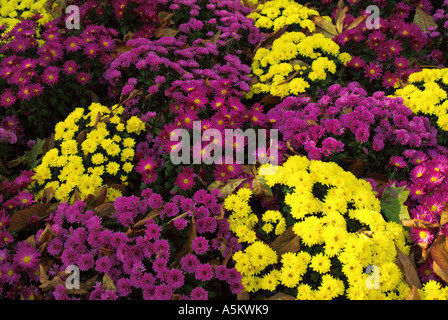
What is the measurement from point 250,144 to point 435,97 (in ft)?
5.51

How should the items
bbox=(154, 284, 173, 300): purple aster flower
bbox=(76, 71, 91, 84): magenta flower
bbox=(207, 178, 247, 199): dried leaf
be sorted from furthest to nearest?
1. bbox=(76, 71, 91, 84): magenta flower
2. bbox=(207, 178, 247, 199): dried leaf
3. bbox=(154, 284, 173, 300): purple aster flower

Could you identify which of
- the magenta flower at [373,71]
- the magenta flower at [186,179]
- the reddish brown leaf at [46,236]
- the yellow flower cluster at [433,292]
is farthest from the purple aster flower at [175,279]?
the magenta flower at [373,71]

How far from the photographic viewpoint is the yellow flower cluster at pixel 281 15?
429cm

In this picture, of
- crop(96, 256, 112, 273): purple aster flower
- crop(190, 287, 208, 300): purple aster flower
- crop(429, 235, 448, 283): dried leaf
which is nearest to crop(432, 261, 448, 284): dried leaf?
crop(429, 235, 448, 283): dried leaf

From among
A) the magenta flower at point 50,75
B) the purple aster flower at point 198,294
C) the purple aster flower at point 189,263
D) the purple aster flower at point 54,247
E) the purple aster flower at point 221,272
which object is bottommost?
the purple aster flower at point 221,272

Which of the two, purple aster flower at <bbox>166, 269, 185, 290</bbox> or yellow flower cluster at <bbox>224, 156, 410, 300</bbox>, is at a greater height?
purple aster flower at <bbox>166, 269, 185, 290</bbox>

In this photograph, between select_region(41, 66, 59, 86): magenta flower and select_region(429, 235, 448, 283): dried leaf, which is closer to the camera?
select_region(429, 235, 448, 283): dried leaf

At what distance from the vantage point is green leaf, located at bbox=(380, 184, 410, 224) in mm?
2445

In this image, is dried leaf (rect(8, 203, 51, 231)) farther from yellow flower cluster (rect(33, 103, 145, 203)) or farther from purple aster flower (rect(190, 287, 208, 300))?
purple aster flower (rect(190, 287, 208, 300))

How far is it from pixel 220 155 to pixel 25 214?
1363 mm

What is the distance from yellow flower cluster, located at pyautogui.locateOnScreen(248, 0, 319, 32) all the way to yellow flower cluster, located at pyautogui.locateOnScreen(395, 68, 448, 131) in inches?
52.8

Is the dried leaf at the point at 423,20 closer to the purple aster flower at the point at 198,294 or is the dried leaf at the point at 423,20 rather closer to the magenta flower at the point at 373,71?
the magenta flower at the point at 373,71

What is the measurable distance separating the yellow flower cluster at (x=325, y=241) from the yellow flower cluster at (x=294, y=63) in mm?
1268
